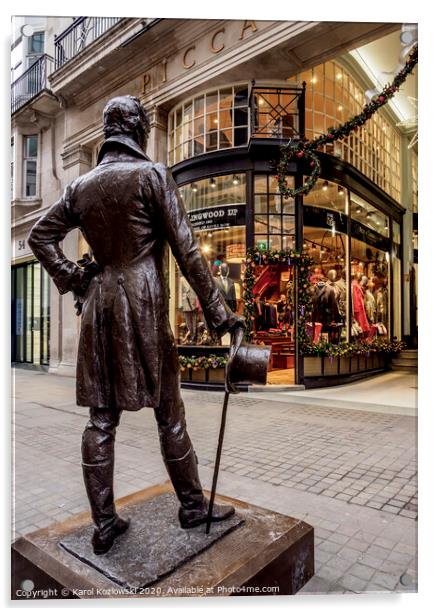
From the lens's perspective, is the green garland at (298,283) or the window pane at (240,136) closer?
the green garland at (298,283)

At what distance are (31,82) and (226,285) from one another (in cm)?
664

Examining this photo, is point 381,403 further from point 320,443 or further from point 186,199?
point 186,199

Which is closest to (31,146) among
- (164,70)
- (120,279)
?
(120,279)

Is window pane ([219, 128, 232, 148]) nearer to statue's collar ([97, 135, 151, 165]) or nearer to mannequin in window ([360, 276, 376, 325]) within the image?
mannequin in window ([360, 276, 376, 325])

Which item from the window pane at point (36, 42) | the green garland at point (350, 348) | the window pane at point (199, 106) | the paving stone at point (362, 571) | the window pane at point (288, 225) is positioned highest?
the window pane at point (199, 106)

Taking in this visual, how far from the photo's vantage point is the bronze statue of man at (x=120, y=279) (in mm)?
1992

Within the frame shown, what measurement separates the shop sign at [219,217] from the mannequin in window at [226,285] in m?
1.02

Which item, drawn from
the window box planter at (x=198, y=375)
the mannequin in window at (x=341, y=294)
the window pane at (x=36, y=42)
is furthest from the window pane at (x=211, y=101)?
the window pane at (x=36, y=42)

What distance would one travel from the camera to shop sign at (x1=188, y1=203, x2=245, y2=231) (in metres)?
10.0

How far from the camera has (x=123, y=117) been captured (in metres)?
2.09

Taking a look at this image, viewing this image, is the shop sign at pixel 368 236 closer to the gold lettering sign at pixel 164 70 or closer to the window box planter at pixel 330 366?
the window box planter at pixel 330 366

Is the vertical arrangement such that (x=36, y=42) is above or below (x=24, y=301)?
above

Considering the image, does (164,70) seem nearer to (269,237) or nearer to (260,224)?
(260,224)

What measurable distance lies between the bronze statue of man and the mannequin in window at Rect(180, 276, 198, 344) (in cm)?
761
